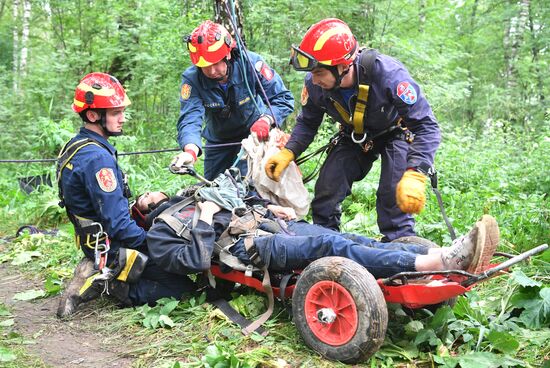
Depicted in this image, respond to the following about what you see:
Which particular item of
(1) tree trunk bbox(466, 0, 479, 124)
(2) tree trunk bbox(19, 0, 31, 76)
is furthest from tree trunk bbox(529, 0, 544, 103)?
(2) tree trunk bbox(19, 0, 31, 76)

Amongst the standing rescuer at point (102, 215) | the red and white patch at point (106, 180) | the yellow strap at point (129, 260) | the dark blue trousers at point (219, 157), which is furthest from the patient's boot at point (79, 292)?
the dark blue trousers at point (219, 157)

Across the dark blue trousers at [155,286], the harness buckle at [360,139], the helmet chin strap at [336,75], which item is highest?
the helmet chin strap at [336,75]

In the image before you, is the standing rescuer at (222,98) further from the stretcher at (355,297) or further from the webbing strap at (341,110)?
the stretcher at (355,297)

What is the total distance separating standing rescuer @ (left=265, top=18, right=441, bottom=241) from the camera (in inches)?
135

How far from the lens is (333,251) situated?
2.97m

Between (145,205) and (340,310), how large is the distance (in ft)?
6.67

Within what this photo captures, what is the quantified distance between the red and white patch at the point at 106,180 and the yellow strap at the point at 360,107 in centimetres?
183

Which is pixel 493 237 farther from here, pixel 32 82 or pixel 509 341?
pixel 32 82

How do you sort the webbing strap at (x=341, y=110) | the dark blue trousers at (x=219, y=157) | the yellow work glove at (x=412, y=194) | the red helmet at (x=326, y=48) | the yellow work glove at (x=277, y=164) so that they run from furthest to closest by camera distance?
the dark blue trousers at (x=219, y=157), the yellow work glove at (x=277, y=164), the webbing strap at (x=341, y=110), the red helmet at (x=326, y=48), the yellow work glove at (x=412, y=194)

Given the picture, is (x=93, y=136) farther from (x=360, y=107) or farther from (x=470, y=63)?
(x=470, y=63)

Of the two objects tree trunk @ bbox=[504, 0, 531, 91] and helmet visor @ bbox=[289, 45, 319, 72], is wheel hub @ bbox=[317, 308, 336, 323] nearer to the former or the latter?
helmet visor @ bbox=[289, 45, 319, 72]

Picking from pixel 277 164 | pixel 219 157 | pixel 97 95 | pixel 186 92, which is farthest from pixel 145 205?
pixel 219 157

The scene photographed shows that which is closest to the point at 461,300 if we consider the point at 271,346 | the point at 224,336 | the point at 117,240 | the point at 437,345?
the point at 437,345

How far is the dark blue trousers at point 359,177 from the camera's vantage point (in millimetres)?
3879
